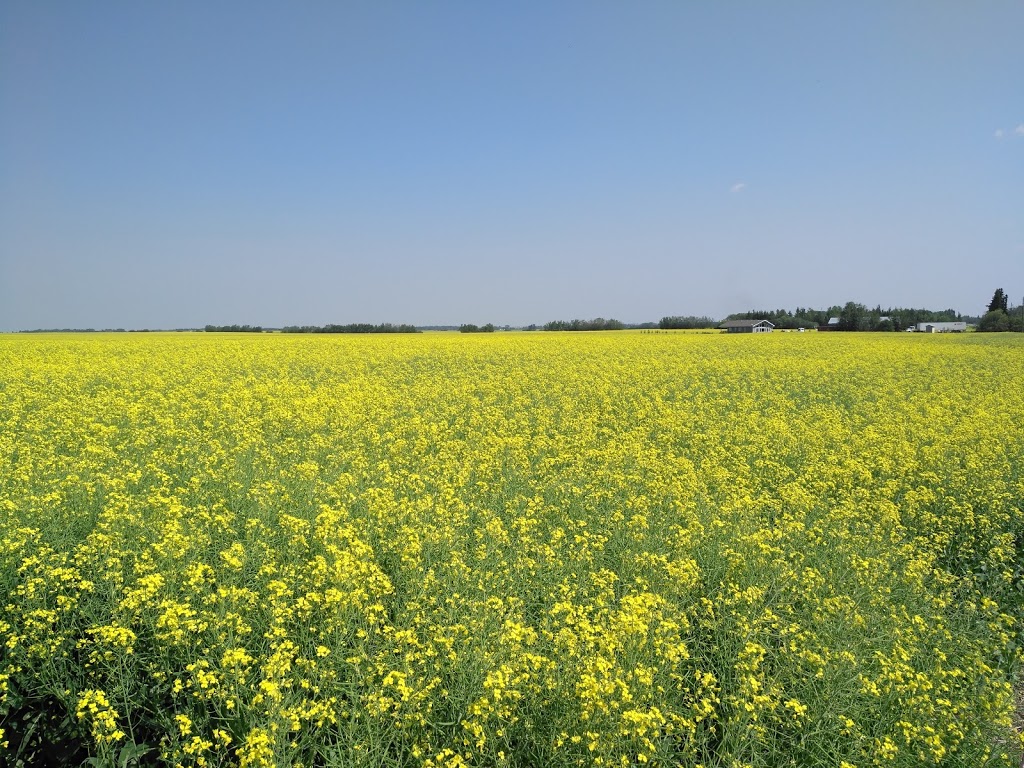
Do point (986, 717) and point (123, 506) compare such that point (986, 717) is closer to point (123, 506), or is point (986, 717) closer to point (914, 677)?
point (914, 677)

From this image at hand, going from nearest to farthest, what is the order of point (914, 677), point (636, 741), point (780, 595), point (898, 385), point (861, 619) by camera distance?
point (636, 741)
point (914, 677)
point (861, 619)
point (780, 595)
point (898, 385)

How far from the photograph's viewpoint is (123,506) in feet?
17.0

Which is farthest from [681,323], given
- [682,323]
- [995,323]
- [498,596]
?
[498,596]

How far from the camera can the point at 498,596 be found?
470cm

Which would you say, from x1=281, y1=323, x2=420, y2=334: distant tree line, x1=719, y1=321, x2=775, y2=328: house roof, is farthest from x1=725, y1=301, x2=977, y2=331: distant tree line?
x1=281, y1=323, x2=420, y2=334: distant tree line

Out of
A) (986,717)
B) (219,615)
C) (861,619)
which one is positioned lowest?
(986,717)

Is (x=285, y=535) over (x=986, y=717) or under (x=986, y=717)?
over

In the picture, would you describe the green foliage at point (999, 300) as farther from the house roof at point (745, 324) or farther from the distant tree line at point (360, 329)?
the distant tree line at point (360, 329)

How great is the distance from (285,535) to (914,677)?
4.96m

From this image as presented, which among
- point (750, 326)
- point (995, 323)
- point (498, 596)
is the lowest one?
point (498, 596)

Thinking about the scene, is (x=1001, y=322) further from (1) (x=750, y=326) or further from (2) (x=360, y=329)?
(2) (x=360, y=329)

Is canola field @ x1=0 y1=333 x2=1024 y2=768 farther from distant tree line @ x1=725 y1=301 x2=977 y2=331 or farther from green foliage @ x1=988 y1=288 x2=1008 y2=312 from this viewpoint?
green foliage @ x1=988 y1=288 x2=1008 y2=312

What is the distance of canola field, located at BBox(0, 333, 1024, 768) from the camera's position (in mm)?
3301

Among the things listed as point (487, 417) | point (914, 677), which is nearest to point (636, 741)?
point (914, 677)
